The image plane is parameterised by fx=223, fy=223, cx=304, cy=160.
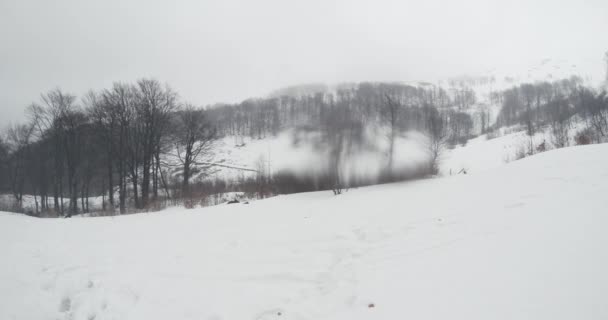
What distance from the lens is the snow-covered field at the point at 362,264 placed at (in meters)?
2.06

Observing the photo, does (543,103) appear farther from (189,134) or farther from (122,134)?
(122,134)

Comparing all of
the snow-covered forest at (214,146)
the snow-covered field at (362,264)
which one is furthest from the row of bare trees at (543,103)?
the snow-covered field at (362,264)

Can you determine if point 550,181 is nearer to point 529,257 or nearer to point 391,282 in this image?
point 529,257

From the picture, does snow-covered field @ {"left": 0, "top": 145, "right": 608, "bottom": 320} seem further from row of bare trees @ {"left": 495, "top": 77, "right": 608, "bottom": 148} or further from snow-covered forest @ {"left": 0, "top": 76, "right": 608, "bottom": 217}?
row of bare trees @ {"left": 495, "top": 77, "right": 608, "bottom": 148}

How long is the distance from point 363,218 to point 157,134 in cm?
2435

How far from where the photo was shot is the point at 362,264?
3.30 m

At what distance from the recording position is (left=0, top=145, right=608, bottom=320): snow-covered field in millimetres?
2059

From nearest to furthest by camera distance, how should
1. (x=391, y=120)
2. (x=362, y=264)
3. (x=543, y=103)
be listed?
(x=362, y=264), (x=391, y=120), (x=543, y=103)

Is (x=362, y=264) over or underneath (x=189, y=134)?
underneath

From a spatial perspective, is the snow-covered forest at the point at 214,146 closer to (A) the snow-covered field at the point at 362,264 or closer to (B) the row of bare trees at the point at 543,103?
(B) the row of bare trees at the point at 543,103

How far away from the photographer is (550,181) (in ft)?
16.5

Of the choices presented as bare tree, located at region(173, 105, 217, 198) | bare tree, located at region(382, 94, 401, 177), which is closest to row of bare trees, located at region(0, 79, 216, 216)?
bare tree, located at region(173, 105, 217, 198)

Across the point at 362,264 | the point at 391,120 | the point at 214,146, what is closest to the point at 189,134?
the point at 214,146

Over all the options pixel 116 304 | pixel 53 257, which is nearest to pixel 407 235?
pixel 116 304
